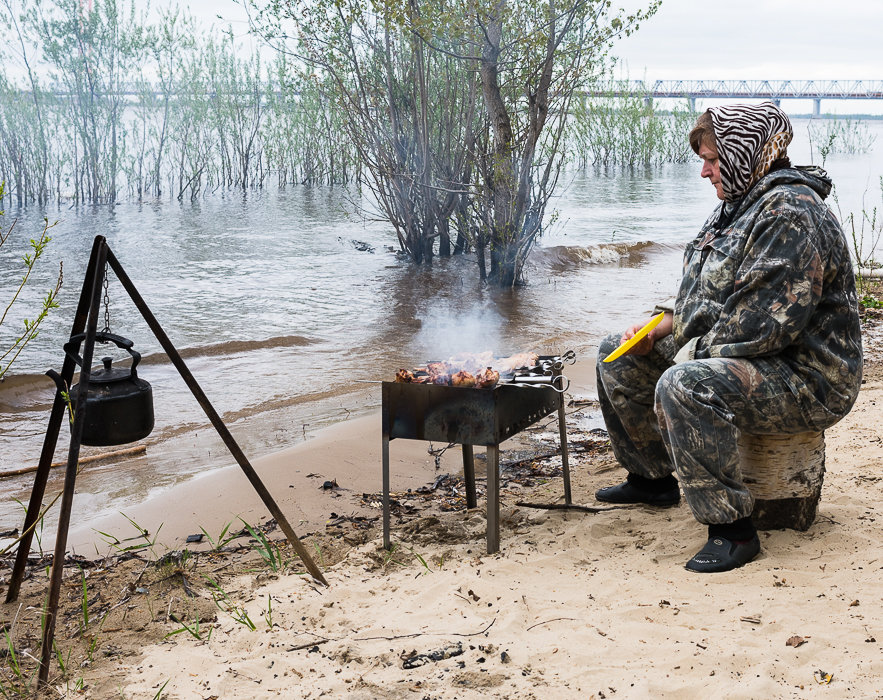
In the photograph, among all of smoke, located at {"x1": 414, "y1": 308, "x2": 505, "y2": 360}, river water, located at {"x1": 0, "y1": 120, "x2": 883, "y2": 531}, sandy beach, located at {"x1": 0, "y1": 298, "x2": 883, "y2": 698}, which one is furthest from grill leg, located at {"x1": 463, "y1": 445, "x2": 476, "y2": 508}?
smoke, located at {"x1": 414, "y1": 308, "x2": 505, "y2": 360}

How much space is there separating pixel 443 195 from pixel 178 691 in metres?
9.74

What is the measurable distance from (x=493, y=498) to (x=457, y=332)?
5416 mm

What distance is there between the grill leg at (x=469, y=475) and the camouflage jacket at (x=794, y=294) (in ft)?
3.69

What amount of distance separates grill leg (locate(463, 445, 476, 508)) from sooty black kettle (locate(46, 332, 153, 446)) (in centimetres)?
140

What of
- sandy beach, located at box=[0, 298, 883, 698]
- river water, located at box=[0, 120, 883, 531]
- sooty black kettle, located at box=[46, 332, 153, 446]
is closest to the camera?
sandy beach, located at box=[0, 298, 883, 698]

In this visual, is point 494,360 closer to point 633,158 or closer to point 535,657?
point 535,657

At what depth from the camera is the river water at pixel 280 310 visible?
5531 mm

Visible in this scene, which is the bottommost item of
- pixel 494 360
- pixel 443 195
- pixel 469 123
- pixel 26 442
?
pixel 26 442

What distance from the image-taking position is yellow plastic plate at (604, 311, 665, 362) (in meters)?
3.28

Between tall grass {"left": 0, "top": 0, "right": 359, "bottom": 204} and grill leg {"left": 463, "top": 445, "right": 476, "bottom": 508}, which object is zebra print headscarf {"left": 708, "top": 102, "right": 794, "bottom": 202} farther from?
tall grass {"left": 0, "top": 0, "right": 359, "bottom": 204}

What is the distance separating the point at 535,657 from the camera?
7.77 feet


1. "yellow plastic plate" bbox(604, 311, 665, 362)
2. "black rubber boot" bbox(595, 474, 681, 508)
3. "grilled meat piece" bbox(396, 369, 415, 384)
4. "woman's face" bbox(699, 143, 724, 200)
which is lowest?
"black rubber boot" bbox(595, 474, 681, 508)

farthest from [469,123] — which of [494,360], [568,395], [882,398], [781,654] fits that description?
[781,654]

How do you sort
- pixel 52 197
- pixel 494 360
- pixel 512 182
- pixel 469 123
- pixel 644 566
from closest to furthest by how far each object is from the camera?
pixel 644 566 → pixel 494 360 → pixel 512 182 → pixel 469 123 → pixel 52 197
